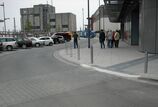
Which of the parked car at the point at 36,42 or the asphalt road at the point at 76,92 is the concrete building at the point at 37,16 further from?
the asphalt road at the point at 76,92

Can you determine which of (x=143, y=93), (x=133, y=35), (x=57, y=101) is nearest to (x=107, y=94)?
(x=143, y=93)

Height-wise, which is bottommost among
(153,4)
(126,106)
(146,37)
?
(126,106)

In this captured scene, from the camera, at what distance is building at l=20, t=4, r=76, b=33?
109438 millimetres

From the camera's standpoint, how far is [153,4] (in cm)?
1764

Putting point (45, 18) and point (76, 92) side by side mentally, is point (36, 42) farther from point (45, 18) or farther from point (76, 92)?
point (45, 18)

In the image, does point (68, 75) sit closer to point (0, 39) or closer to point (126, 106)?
point (126, 106)

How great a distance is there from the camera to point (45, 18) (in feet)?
365

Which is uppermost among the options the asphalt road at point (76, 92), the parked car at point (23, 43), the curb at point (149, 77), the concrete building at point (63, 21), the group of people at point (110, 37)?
the concrete building at point (63, 21)

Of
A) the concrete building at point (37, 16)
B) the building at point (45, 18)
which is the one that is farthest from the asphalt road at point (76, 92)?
the concrete building at point (37, 16)

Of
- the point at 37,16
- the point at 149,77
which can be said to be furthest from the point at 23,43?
the point at 37,16

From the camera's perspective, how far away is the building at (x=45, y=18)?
109438 mm

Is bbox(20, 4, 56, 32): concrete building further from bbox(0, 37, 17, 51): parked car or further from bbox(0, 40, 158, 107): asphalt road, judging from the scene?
bbox(0, 40, 158, 107): asphalt road

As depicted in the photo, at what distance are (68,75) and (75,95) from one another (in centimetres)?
Answer: 363

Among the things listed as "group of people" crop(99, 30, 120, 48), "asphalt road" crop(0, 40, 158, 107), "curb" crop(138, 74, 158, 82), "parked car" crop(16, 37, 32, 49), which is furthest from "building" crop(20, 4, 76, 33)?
"curb" crop(138, 74, 158, 82)
